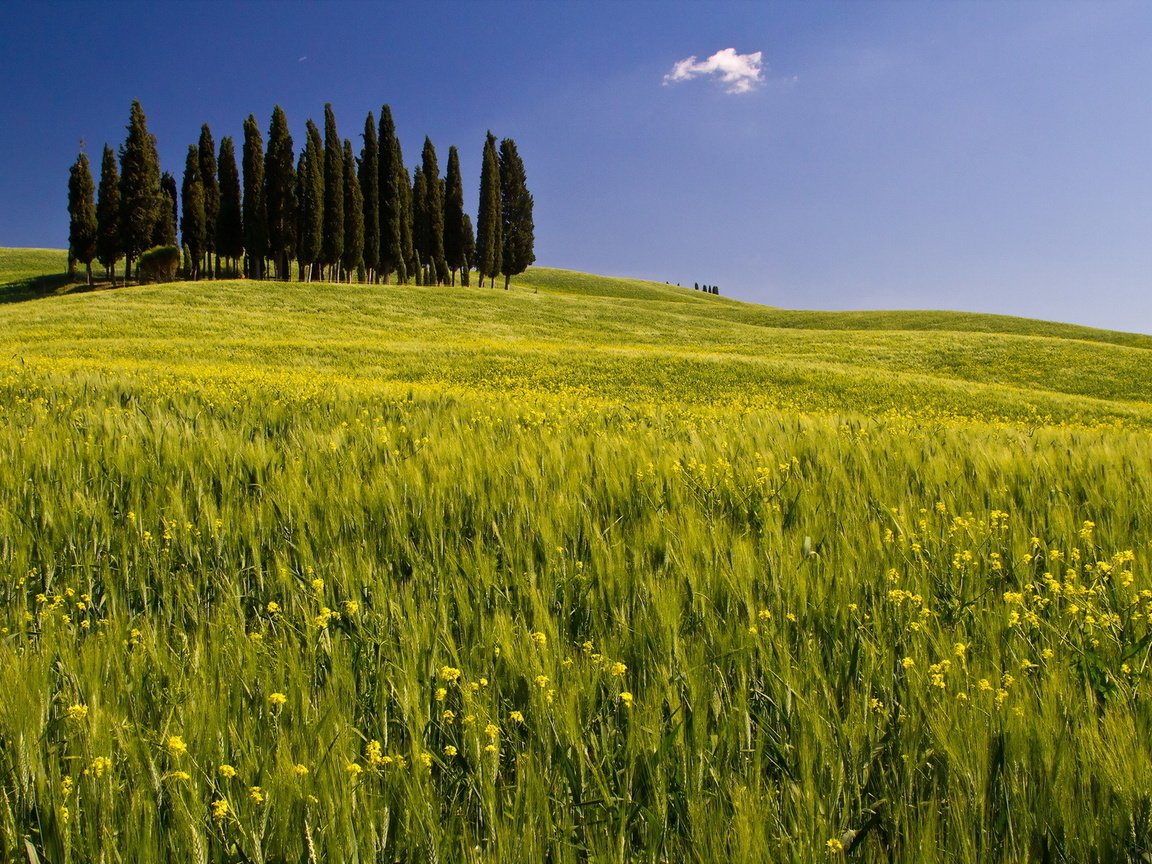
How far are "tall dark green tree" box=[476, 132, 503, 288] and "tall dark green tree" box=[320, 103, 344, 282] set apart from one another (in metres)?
13.5

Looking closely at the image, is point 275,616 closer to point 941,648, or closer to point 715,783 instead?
point 715,783

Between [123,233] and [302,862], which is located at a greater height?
[123,233]

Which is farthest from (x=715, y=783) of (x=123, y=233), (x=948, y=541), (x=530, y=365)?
(x=123, y=233)

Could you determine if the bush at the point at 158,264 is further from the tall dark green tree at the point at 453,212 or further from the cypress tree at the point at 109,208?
the tall dark green tree at the point at 453,212

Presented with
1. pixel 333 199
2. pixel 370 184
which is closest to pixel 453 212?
pixel 370 184

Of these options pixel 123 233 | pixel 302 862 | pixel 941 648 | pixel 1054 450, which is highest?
pixel 123 233

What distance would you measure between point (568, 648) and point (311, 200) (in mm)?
59701

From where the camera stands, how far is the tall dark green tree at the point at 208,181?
200ft

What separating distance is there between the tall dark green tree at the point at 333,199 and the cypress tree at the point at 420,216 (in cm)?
859

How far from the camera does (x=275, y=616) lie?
1.79 meters

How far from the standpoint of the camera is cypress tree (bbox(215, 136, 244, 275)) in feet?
200

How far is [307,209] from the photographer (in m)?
52.8

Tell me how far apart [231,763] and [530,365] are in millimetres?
20144

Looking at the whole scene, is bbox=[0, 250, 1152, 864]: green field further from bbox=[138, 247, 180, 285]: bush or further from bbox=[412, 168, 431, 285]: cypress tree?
bbox=[138, 247, 180, 285]: bush
